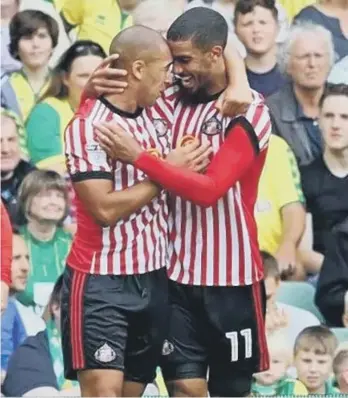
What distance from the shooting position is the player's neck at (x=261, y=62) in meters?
4.01

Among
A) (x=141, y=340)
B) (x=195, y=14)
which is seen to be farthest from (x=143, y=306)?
(x=195, y=14)

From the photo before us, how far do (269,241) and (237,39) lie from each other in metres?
0.65

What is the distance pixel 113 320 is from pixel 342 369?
957 millimetres

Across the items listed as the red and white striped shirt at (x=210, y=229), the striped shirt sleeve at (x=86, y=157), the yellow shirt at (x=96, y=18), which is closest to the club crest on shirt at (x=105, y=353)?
the red and white striped shirt at (x=210, y=229)

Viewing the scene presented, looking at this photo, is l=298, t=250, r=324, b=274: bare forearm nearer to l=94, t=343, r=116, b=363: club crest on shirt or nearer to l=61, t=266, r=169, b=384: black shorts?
l=61, t=266, r=169, b=384: black shorts

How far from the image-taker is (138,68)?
3.44 metres

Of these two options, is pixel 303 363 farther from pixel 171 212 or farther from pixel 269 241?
pixel 171 212

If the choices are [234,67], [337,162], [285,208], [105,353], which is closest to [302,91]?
[337,162]

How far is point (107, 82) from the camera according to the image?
3441mm

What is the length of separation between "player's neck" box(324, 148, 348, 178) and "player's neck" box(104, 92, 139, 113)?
822mm

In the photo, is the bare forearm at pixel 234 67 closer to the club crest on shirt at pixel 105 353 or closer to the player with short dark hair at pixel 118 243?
the player with short dark hair at pixel 118 243

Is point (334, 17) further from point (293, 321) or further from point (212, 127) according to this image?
point (293, 321)

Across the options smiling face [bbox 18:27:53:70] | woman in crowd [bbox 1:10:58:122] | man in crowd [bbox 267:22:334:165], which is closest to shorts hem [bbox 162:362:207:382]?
man in crowd [bbox 267:22:334:165]

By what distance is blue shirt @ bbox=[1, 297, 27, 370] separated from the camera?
4113 mm
